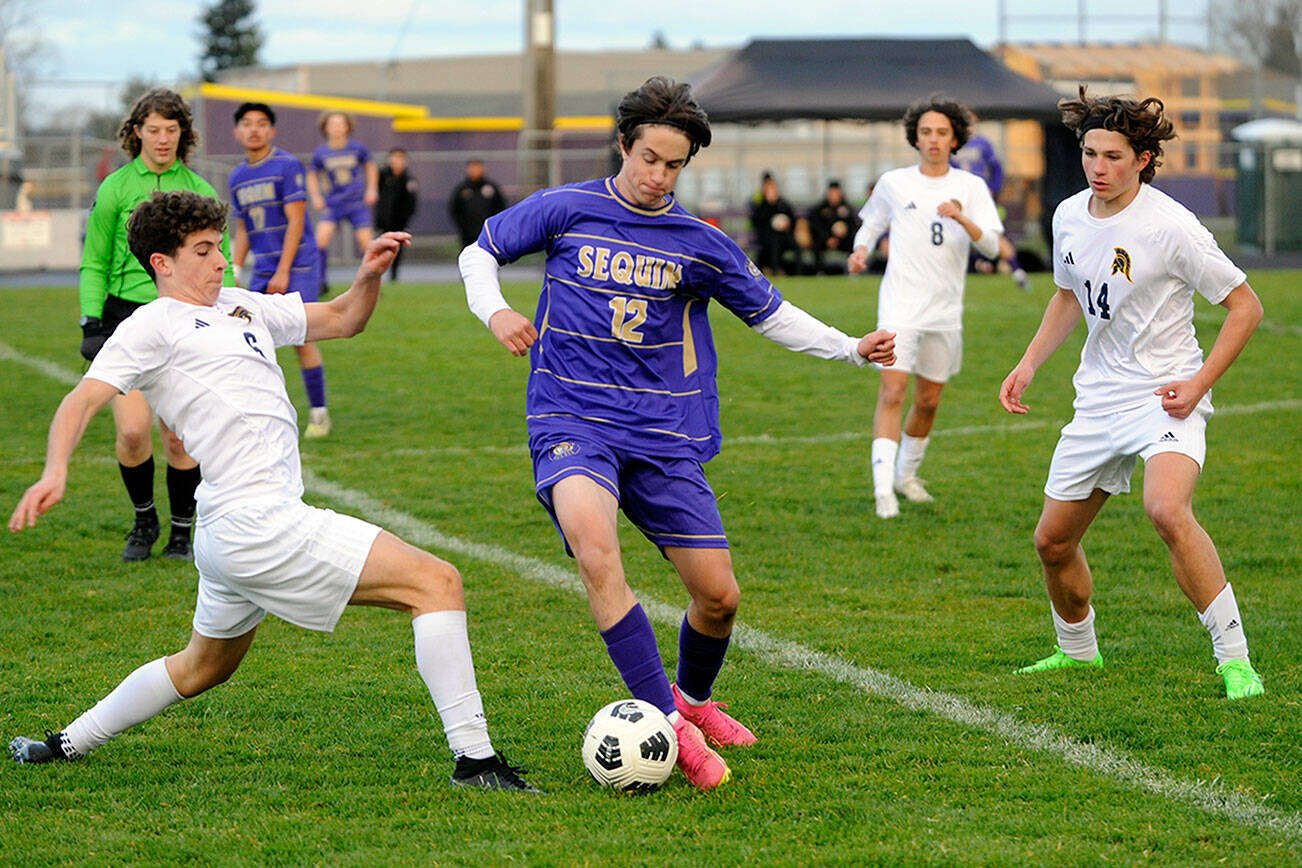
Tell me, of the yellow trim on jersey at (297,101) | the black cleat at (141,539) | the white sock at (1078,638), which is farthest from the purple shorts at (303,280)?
the yellow trim on jersey at (297,101)

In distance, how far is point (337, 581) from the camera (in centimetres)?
410

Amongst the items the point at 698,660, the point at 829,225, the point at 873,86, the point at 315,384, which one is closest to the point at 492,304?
the point at 698,660

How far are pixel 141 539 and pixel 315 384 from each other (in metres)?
3.42

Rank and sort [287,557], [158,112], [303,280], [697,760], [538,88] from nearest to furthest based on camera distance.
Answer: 1. [287,557]
2. [697,760]
3. [158,112]
4. [303,280]
5. [538,88]

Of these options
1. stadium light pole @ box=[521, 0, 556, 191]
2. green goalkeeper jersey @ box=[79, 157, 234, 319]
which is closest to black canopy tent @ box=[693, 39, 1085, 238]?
stadium light pole @ box=[521, 0, 556, 191]

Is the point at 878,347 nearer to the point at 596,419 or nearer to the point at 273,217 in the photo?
the point at 596,419

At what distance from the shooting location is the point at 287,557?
4.05m

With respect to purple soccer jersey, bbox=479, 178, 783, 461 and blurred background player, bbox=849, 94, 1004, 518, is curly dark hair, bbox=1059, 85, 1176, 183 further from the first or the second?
blurred background player, bbox=849, 94, 1004, 518

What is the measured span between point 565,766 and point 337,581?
0.93 metres

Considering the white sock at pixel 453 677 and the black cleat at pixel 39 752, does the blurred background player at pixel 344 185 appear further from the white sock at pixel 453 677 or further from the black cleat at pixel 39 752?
the white sock at pixel 453 677

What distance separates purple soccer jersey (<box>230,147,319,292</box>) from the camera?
33.0ft

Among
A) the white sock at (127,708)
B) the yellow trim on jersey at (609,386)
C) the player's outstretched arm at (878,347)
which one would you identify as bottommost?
the white sock at (127,708)

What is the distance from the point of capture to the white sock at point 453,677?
4180 mm

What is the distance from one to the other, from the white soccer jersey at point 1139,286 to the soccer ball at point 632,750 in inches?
78.2
